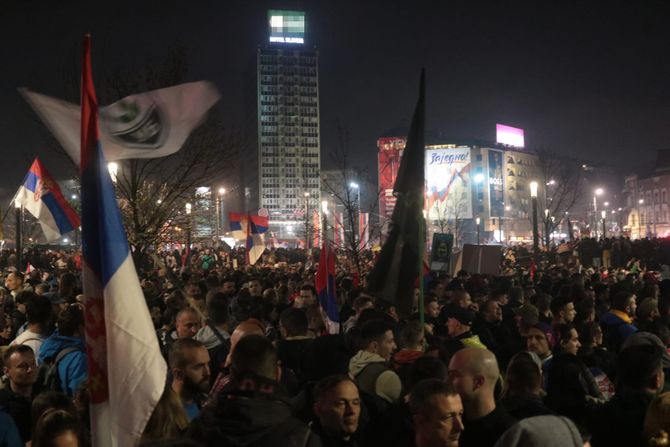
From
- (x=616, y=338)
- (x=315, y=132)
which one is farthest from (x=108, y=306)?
(x=315, y=132)

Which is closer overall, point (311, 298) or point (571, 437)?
point (571, 437)

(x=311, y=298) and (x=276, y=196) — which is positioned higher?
(x=276, y=196)

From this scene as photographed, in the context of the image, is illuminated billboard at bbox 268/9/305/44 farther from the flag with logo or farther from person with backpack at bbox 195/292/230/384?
the flag with logo

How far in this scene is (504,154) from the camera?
12800 cm

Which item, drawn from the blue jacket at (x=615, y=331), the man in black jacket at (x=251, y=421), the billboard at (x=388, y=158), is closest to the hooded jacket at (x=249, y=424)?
the man in black jacket at (x=251, y=421)

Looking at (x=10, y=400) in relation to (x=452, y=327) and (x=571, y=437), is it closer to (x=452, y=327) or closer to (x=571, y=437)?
(x=571, y=437)

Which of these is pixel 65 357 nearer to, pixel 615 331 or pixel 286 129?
pixel 615 331

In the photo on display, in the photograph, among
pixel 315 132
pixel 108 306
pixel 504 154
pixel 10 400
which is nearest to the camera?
pixel 108 306

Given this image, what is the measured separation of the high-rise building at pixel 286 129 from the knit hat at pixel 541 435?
153877mm

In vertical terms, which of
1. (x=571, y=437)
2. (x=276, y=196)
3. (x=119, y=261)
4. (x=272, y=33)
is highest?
(x=272, y=33)

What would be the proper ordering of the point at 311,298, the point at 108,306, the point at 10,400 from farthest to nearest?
the point at 311,298 → the point at 10,400 → the point at 108,306

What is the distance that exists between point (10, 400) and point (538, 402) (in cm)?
380

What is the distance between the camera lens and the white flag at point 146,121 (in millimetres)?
3982

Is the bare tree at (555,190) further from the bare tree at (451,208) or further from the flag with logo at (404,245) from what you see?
the flag with logo at (404,245)
